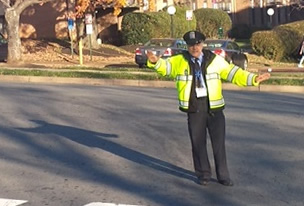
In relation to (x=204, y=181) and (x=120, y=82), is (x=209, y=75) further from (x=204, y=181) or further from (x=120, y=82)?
(x=120, y=82)

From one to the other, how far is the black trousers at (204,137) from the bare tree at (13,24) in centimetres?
2284

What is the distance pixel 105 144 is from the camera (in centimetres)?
1057

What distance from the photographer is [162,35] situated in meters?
41.7

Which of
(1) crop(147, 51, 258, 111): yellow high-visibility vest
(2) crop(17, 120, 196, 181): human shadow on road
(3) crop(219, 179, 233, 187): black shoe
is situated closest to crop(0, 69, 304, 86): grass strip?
(2) crop(17, 120, 196, 181): human shadow on road

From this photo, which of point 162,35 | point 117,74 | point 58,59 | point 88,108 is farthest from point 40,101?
point 162,35

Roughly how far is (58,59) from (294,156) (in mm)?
26542

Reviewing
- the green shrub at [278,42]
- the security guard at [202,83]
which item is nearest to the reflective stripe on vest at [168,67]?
the security guard at [202,83]

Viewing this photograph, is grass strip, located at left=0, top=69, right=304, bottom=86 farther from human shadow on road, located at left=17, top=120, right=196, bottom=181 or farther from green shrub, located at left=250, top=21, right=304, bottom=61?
green shrub, located at left=250, top=21, right=304, bottom=61

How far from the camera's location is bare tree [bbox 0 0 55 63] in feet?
97.0

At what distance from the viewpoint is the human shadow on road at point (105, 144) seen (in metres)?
8.78

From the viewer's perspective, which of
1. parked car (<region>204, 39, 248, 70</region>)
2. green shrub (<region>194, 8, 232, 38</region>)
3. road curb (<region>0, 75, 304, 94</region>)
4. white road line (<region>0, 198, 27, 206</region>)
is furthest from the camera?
green shrub (<region>194, 8, 232, 38</region>)

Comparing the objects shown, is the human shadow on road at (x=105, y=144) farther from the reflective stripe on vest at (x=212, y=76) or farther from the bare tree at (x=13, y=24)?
the bare tree at (x=13, y=24)

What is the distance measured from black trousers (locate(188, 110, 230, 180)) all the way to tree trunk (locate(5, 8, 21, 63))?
2284cm

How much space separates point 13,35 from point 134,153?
828 inches
